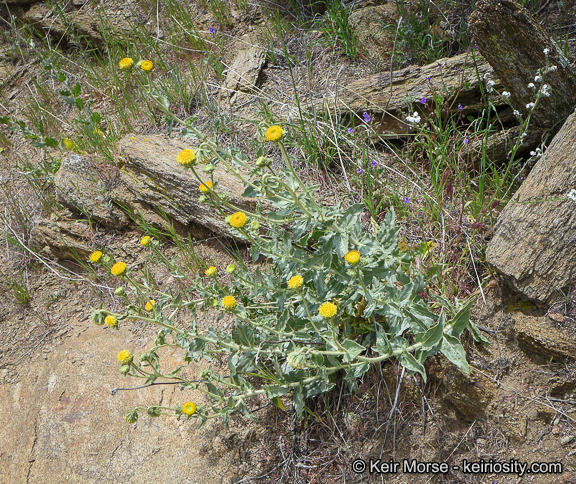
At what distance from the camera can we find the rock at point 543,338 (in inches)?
82.6

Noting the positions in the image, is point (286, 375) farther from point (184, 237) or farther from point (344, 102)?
point (344, 102)

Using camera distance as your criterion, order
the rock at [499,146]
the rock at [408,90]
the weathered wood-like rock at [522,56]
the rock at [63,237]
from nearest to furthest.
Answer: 1. the weathered wood-like rock at [522,56]
2. the rock at [499,146]
3. the rock at [408,90]
4. the rock at [63,237]

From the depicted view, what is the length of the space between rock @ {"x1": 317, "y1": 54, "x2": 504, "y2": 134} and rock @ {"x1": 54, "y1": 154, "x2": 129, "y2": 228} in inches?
69.5

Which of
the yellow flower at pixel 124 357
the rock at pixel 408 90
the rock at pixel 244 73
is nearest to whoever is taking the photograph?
the yellow flower at pixel 124 357

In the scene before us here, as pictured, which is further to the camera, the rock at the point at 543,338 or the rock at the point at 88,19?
the rock at the point at 88,19

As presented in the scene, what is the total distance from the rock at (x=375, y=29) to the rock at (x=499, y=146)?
1222 mm

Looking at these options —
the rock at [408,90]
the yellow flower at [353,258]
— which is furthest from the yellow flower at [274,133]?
the rock at [408,90]

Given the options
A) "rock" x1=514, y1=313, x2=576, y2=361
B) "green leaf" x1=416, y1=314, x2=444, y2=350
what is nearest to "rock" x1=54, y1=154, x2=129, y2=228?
"green leaf" x1=416, y1=314, x2=444, y2=350

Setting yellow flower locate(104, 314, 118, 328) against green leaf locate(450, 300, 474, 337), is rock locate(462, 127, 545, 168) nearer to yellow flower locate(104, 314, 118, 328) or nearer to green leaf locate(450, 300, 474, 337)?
green leaf locate(450, 300, 474, 337)

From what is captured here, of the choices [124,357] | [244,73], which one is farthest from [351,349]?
[244,73]

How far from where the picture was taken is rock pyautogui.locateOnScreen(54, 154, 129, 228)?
11.8 ft

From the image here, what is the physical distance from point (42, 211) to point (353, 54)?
114 inches

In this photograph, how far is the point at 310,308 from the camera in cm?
223

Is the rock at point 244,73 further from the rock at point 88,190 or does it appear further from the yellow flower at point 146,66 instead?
the yellow flower at point 146,66
